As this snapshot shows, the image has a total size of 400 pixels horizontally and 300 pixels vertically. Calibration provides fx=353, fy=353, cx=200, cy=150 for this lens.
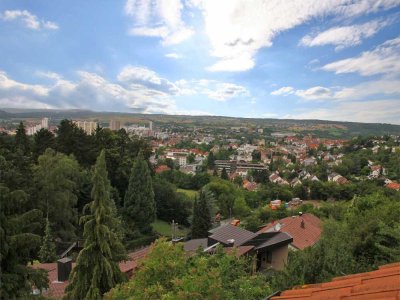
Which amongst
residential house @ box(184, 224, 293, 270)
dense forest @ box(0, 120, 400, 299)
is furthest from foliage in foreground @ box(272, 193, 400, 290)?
residential house @ box(184, 224, 293, 270)

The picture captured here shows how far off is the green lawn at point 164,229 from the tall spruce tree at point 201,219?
114 inches

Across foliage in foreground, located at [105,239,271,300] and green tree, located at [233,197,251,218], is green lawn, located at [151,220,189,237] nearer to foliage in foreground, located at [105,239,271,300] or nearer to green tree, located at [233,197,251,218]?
green tree, located at [233,197,251,218]

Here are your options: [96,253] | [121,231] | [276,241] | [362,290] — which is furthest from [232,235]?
[362,290]

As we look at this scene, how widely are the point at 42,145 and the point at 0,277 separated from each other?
25.8m

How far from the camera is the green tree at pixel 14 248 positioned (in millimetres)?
7461

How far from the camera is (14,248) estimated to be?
7.71 metres

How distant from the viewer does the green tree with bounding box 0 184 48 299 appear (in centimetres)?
746

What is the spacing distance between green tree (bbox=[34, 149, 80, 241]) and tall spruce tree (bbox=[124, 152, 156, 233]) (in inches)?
231

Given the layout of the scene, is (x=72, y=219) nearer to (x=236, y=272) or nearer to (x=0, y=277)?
(x=0, y=277)

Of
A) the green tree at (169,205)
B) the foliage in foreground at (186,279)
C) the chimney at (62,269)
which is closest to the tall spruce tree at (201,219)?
the green tree at (169,205)

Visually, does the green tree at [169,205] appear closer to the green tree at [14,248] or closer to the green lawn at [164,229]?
the green lawn at [164,229]

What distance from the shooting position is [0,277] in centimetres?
739

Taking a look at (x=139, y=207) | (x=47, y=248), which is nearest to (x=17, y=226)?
(x=47, y=248)

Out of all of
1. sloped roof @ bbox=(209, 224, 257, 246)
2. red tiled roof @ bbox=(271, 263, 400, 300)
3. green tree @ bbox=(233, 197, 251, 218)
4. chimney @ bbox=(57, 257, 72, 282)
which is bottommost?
green tree @ bbox=(233, 197, 251, 218)
